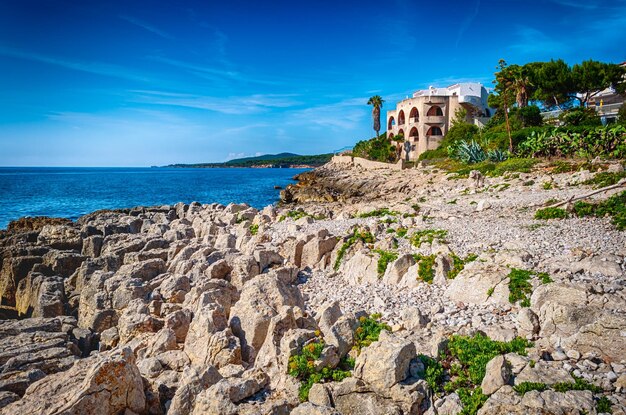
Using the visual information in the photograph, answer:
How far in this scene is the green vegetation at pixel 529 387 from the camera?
650cm

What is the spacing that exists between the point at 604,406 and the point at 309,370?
182 inches

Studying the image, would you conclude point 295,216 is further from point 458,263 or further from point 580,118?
point 580,118

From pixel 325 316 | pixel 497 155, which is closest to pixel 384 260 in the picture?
pixel 325 316

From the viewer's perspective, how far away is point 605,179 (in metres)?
22.4

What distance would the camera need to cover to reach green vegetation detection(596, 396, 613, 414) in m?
5.97

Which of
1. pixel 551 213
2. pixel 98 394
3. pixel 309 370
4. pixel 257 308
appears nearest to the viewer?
pixel 98 394

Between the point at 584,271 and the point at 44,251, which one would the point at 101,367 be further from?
the point at 44,251

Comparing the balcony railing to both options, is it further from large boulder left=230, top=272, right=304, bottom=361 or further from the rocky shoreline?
large boulder left=230, top=272, right=304, bottom=361

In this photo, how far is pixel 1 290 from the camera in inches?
731

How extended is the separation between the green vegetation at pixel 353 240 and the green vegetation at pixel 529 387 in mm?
9166

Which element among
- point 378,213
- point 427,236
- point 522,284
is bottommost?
point 522,284

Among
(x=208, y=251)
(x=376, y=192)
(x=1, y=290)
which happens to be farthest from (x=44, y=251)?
(x=376, y=192)

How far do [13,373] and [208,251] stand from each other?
8072 mm

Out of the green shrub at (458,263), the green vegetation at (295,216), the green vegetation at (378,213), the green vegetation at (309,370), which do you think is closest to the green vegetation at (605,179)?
the green vegetation at (378,213)
